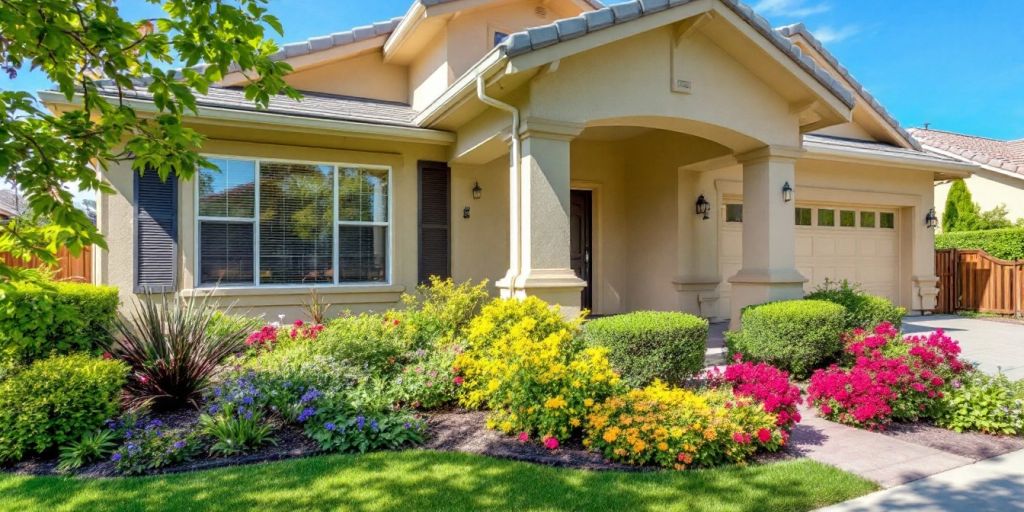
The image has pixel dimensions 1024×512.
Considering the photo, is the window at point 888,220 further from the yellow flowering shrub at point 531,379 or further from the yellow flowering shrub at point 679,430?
the yellow flowering shrub at point 679,430

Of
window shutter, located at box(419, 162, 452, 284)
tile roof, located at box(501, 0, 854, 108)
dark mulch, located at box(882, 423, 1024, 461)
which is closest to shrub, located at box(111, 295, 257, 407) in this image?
window shutter, located at box(419, 162, 452, 284)

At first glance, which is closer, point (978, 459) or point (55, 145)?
point (55, 145)

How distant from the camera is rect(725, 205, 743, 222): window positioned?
36.4 feet

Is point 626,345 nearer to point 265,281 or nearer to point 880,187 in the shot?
point 265,281

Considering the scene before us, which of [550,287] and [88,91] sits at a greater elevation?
[88,91]

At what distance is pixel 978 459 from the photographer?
14.0 feet

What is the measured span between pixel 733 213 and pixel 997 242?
337 inches

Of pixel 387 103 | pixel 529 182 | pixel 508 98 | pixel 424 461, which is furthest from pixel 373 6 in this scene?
pixel 424 461

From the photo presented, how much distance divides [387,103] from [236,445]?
7.40 m

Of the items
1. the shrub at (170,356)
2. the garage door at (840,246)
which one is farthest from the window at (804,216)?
the shrub at (170,356)

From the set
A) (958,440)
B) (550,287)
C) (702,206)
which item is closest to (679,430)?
(958,440)

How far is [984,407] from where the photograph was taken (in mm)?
5027

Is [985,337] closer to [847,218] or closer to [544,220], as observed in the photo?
[847,218]

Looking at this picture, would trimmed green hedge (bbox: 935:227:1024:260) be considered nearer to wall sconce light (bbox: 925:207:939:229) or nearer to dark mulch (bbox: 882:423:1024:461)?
wall sconce light (bbox: 925:207:939:229)
